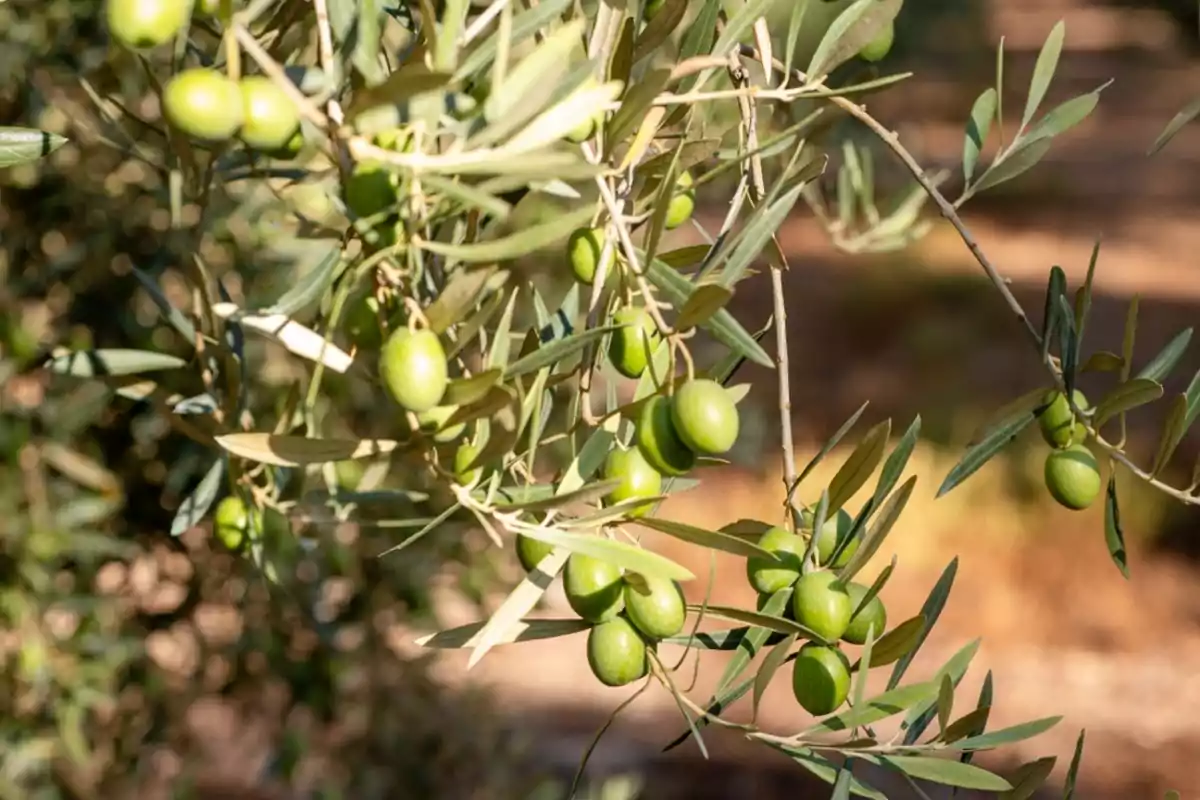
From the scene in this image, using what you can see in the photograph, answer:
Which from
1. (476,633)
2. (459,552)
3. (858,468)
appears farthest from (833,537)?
(459,552)

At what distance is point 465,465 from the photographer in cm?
38

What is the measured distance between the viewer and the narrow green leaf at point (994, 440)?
50cm

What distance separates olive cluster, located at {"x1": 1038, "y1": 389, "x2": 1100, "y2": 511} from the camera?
484mm

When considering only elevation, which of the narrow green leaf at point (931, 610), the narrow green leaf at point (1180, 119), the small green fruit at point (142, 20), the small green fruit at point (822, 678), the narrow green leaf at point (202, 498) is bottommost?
the narrow green leaf at point (202, 498)

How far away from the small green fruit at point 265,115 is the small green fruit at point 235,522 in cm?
26

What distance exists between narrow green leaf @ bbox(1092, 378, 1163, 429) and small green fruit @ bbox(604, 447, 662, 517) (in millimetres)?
168

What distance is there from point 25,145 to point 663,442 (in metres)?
0.24

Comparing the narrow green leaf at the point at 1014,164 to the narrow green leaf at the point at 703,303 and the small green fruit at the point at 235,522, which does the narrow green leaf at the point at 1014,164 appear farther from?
the small green fruit at the point at 235,522

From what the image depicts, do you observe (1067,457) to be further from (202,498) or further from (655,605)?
(202,498)

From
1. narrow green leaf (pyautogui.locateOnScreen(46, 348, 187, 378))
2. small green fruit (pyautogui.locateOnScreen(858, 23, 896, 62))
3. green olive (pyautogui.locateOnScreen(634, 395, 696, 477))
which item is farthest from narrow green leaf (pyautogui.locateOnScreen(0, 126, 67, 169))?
small green fruit (pyautogui.locateOnScreen(858, 23, 896, 62))

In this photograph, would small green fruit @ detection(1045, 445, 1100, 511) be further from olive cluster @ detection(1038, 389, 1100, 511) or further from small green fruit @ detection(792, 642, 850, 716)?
small green fruit @ detection(792, 642, 850, 716)

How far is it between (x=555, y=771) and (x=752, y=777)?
1.52 feet

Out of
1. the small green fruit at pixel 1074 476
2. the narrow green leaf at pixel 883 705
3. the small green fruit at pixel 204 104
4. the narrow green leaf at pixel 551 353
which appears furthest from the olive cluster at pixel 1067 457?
the small green fruit at pixel 204 104

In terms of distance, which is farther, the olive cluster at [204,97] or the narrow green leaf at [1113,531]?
the narrow green leaf at [1113,531]
